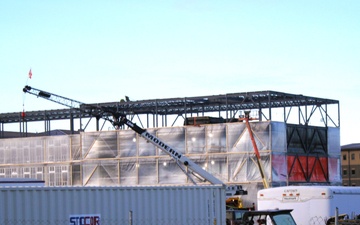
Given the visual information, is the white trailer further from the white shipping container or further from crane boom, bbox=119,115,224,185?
crane boom, bbox=119,115,224,185

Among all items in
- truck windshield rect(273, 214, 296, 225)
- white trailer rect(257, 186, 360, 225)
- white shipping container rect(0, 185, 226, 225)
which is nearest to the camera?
white shipping container rect(0, 185, 226, 225)

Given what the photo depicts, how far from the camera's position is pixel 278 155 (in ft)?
208

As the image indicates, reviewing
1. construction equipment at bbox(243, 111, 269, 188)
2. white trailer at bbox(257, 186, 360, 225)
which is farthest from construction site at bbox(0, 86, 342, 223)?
white trailer at bbox(257, 186, 360, 225)

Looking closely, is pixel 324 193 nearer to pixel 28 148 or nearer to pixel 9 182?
pixel 9 182

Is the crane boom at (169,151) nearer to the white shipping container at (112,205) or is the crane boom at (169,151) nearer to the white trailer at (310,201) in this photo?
the white trailer at (310,201)

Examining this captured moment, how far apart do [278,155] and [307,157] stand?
17.4ft

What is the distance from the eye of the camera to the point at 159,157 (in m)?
65.7

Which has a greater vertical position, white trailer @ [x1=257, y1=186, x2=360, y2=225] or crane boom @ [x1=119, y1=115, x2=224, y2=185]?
Result: crane boom @ [x1=119, y1=115, x2=224, y2=185]

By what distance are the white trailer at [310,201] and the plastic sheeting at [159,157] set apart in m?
26.1

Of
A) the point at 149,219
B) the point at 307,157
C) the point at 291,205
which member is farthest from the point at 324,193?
the point at 307,157

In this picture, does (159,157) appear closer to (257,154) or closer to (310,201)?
(257,154)

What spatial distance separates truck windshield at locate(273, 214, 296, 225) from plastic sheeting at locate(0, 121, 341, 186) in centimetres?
3621

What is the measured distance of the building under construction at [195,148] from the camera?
207ft

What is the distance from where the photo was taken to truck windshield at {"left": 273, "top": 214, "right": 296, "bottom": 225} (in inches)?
1012
